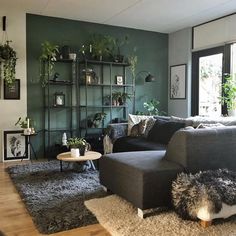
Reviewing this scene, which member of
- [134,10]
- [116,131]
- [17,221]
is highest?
[134,10]

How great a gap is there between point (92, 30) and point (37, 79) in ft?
4.92

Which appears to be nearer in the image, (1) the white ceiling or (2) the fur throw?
(2) the fur throw

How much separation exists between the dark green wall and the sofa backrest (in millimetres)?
3248

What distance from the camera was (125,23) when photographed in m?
5.71

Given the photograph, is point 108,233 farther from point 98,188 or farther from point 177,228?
point 98,188

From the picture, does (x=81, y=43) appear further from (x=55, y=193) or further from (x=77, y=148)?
(x=55, y=193)

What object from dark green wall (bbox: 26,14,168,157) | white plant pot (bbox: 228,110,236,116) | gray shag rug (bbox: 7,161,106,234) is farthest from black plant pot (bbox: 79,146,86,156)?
white plant pot (bbox: 228,110,236,116)

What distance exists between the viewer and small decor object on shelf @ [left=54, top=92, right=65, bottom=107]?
5.29m

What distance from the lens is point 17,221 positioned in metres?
2.49

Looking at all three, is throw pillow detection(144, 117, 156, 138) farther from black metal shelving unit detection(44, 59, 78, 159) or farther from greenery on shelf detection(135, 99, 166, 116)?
black metal shelving unit detection(44, 59, 78, 159)

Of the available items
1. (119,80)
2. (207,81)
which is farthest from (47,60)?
(207,81)

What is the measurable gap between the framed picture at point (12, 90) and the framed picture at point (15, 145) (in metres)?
0.62

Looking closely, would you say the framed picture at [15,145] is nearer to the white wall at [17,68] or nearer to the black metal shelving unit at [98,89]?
the white wall at [17,68]

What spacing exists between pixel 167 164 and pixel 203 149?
0.37 m
